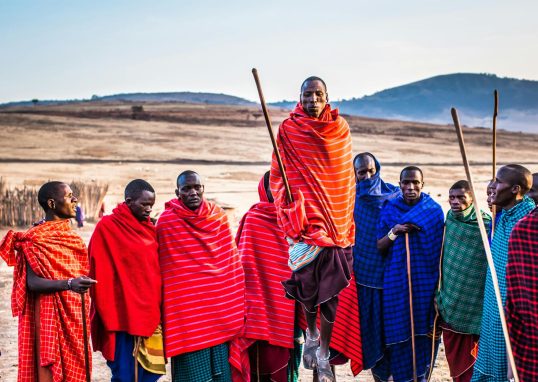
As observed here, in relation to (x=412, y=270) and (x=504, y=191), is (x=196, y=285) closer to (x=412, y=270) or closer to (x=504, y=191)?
(x=412, y=270)

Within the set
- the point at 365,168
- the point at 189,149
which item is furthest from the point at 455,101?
the point at 365,168

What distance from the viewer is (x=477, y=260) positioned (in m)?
5.39

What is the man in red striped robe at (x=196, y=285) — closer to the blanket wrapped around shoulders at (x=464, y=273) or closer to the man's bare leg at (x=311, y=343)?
the man's bare leg at (x=311, y=343)

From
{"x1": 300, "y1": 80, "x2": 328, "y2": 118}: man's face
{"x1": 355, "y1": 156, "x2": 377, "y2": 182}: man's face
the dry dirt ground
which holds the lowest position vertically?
the dry dirt ground

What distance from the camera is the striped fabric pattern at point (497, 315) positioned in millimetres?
4703

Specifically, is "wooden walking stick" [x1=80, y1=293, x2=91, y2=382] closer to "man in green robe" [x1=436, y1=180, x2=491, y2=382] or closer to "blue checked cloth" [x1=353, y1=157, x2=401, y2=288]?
"blue checked cloth" [x1=353, y1=157, x2=401, y2=288]

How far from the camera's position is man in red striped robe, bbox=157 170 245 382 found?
17.3 feet

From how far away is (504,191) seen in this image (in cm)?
473

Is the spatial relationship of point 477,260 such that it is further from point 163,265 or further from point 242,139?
point 242,139

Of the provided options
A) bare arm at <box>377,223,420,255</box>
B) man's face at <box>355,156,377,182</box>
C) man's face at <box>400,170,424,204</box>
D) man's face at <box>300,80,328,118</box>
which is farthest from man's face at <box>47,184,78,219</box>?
man's face at <box>400,170,424,204</box>

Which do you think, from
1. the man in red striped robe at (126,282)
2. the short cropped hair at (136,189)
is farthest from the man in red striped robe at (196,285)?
the short cropped hair at (136,189)

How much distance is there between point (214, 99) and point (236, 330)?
12297 centimetres

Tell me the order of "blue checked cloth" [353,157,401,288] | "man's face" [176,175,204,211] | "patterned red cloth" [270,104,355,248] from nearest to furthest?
"patterned red cloth" [270,104,355,248], "man's face" [176,175,204,211], "blue checked cloth" [353,157,401,288]

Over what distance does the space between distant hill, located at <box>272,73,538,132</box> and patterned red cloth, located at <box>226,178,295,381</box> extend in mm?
141690
